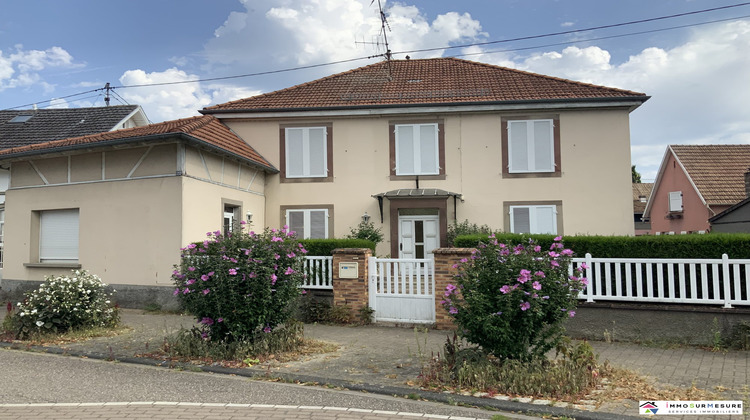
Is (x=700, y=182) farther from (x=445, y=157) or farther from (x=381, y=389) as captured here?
(x=381, y=389)

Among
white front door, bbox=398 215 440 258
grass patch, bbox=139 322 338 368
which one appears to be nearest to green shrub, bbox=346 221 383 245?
white front door, bbox=398 215 440 258

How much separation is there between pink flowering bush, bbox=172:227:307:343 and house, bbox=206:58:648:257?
7769 mm

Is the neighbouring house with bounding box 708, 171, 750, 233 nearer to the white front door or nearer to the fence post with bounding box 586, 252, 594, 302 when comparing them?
the white front door

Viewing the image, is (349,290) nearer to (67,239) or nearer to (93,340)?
(93,340)

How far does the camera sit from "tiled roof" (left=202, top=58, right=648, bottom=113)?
48.4ft

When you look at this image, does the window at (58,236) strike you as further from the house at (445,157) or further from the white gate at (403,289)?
the white gate at (403,289)

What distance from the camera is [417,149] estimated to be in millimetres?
15039

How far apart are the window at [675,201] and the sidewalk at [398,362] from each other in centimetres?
2128

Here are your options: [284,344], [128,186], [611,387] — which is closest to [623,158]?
[611,387]

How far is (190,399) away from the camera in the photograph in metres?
5.11

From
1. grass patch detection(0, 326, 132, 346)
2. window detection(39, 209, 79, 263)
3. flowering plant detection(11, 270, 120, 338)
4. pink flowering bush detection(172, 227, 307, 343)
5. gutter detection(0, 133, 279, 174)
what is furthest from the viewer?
window detection(39, 209, 79, 263)

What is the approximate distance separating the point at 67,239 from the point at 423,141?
10.1 m

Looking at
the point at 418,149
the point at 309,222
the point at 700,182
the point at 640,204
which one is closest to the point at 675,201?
the point at 700,182

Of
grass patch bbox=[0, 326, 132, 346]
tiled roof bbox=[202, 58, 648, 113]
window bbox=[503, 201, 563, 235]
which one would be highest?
tiled roof bbox=[202, 58, 648, 113]
